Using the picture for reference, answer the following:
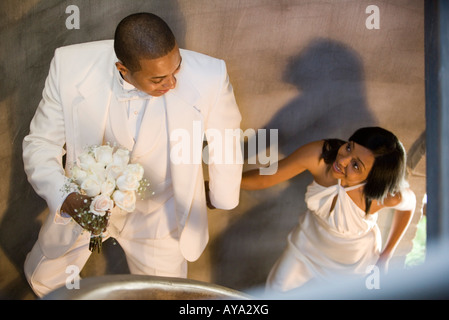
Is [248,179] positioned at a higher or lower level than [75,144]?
lower

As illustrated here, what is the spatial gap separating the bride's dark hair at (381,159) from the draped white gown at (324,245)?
0.16 meters

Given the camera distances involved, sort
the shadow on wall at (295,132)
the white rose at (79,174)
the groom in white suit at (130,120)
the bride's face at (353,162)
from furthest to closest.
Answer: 1. the shadow on wall at (295,132)
2. the bride's face at (353,162)
3. the groom in white suit at (130,120)
4. the white rose at (79,174)

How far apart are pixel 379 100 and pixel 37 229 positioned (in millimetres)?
2247

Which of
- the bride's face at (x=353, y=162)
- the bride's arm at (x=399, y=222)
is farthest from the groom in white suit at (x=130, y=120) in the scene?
the bride's arm at (x=399, y=222)

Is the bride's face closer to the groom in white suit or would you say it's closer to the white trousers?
the groom in white suit

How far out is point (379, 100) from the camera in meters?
3.01

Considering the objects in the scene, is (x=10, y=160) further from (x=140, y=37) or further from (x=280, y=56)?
(x=280, y=56)

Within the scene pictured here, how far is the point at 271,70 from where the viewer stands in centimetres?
296

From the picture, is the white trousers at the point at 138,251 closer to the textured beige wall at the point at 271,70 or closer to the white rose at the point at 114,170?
the textured beige wall at the point at 271,70

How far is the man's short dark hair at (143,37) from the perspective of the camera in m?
2.01

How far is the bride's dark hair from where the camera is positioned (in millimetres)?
→ 2645

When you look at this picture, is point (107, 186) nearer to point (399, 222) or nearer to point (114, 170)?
point (114, 170)
